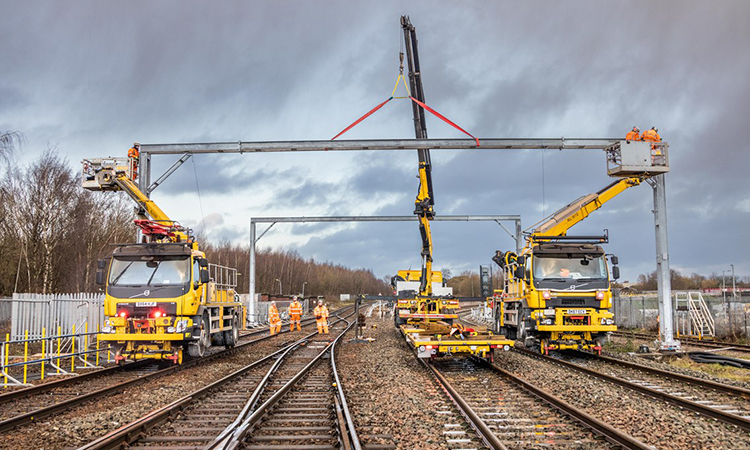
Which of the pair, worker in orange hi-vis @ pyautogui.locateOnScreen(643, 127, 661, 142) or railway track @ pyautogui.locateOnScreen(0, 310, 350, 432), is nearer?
railway track @ pyautogui.locateOnScreen(0, 310, 350, 432)

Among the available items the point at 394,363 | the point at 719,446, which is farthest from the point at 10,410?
the point at 719,446

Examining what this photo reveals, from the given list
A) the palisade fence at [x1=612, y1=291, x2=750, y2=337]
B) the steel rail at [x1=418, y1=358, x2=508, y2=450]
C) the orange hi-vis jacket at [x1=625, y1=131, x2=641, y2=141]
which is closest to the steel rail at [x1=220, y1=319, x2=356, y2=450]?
the steel rail at [x1=418, y1=358, x2=508, y2=450]

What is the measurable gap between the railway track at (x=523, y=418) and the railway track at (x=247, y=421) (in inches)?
73.2

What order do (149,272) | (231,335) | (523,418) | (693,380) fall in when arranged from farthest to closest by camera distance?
(231,335)
(149,272)
(693,380)
(523,418)

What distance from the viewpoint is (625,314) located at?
99.7ft

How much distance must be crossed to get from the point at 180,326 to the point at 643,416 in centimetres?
982

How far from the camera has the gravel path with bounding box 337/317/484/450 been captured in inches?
283

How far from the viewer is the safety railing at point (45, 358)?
11.7m

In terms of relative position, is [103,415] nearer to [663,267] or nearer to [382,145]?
[382,145]

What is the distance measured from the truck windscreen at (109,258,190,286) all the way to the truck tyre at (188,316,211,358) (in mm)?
1276

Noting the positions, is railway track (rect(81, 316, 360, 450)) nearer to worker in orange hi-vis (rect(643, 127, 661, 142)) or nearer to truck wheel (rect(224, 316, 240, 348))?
truck wheel (rect(224, 316, 240, 348))

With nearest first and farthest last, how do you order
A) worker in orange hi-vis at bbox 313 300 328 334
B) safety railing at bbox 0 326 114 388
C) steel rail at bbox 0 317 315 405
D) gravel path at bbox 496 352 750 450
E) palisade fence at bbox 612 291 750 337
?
gravel path at bbox 496 352 750 450 < steel rail at bbox 0 317 315 405 < safety railing at bbox 0 326 114 388 < palisade fence at bbox 612 291 750 337 < worker in orange hi-vis at bbox 313 300 328 334

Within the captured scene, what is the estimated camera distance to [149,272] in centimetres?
1399

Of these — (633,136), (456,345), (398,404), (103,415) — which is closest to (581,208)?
(633,136)
